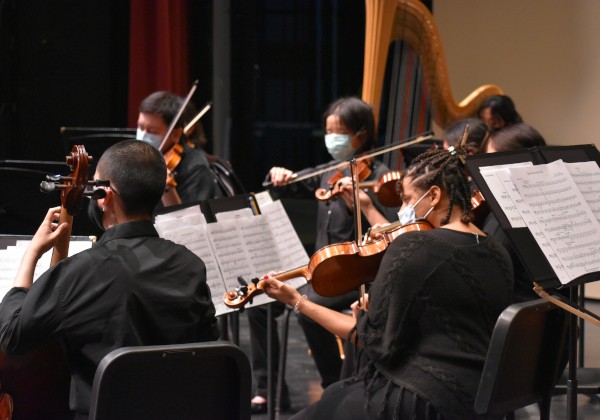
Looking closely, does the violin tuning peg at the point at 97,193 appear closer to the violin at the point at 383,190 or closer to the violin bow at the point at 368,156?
the violin at the point at 383,190

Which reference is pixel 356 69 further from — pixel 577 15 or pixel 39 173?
pixel 39 173

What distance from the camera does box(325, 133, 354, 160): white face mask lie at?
4301 millimetres

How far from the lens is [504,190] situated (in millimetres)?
2496

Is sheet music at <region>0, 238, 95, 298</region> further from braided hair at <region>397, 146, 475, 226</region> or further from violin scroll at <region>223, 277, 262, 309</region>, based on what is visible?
braided hair at <region>397, 146, 475, 226</region>

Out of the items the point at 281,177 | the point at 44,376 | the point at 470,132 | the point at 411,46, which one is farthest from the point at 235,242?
the point at 411,46

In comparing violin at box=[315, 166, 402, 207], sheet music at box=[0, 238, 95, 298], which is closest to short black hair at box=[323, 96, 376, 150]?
violin at box=[315, 166, 402, 207]

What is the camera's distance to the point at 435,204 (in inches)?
107

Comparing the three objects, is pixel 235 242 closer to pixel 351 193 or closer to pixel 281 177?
pixel 351 193

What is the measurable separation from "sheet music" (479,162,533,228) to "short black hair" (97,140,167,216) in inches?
32.5

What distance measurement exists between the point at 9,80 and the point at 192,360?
4.20 meters

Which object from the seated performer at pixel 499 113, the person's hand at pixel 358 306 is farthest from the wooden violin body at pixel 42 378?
the seated performer at pixel 499 113

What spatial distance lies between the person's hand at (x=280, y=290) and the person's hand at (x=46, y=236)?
0.72 metres

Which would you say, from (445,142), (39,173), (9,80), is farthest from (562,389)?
(9,80)

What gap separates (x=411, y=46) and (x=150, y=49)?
2006 millimetres
